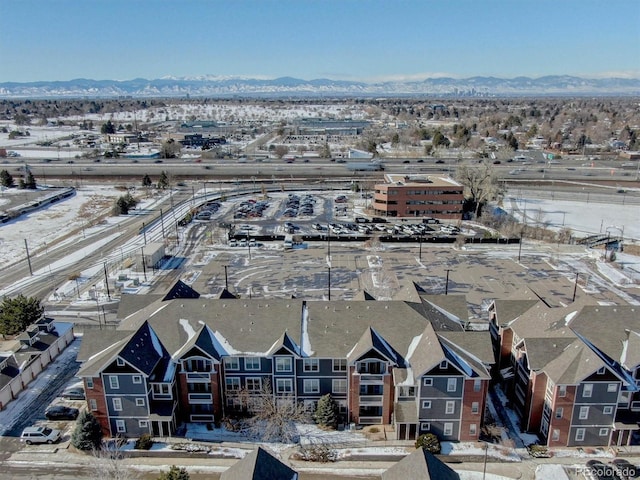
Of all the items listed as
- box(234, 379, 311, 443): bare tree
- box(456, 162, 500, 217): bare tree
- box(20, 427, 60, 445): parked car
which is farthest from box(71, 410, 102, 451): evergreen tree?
box(456, 162, 500, 217): bare tree

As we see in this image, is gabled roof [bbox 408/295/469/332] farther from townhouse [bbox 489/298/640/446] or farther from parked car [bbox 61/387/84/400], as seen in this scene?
parked car [bbox 61/387/84/400]

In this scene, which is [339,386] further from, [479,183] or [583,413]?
[479,183]

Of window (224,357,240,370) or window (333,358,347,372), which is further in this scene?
window (224,357,240,370)

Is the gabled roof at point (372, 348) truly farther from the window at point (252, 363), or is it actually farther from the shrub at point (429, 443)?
the window at point (252, 363)

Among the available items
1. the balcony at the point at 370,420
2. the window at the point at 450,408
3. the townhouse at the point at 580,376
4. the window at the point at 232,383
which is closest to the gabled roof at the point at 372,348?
the window at the point at 450,408

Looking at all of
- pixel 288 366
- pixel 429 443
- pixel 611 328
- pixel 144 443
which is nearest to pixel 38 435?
pixel 144 443

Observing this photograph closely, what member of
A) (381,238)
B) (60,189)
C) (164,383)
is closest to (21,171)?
(60,189)
